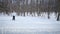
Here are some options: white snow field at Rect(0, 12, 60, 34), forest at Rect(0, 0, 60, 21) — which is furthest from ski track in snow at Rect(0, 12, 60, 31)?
forest at Rect(0, 0, 60, 21)

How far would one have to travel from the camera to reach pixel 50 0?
71.4 inches

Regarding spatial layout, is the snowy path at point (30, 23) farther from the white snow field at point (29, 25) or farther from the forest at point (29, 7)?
the forest at point (29, 7)

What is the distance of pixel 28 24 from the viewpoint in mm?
1817

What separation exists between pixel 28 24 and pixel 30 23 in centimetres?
5

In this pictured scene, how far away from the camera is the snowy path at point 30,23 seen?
1.75 meters

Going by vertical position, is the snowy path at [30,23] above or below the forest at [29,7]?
below

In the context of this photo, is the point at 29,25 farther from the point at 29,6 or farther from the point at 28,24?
the point at 29,6

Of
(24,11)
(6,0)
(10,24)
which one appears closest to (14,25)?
(10,24)

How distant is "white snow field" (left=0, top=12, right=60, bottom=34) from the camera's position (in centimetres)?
166

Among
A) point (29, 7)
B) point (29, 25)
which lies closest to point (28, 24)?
point (29, 25)

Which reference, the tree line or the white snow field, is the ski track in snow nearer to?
the white snow field

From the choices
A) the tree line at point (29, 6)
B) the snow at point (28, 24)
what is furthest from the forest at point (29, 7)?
the snow at point (28, 24)

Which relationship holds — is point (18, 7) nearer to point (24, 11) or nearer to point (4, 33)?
point (24, 11)

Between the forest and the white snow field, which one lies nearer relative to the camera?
the white snow field
